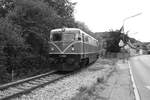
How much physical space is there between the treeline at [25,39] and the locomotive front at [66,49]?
1319 millimetres

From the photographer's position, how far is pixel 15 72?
11789 millimetres

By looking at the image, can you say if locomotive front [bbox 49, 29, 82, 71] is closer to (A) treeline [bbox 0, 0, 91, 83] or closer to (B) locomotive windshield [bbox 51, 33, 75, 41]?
(B) locomotive windshield [bbox 51, 33, 75, 41]

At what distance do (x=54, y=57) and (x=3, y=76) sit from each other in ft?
16.0

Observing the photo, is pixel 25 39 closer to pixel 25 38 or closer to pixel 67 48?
pixel 25 38

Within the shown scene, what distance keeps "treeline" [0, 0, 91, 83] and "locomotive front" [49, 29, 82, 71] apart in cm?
132

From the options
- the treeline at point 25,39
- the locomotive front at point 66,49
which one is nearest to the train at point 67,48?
the locomotive front at point 66,49

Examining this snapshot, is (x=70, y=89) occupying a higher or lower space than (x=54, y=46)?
lower

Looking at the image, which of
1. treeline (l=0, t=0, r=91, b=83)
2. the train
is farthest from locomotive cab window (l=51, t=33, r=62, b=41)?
treeline (l=0, t=0, r=91, b=83)

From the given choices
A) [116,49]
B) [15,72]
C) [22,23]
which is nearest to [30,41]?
[22,23]

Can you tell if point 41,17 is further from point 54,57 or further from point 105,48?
point 105,48

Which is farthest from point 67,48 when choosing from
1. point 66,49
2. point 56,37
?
point 56,37

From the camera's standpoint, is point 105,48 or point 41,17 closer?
point 41,17

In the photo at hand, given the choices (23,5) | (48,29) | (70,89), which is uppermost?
(23,5)

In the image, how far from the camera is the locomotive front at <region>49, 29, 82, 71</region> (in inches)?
547
